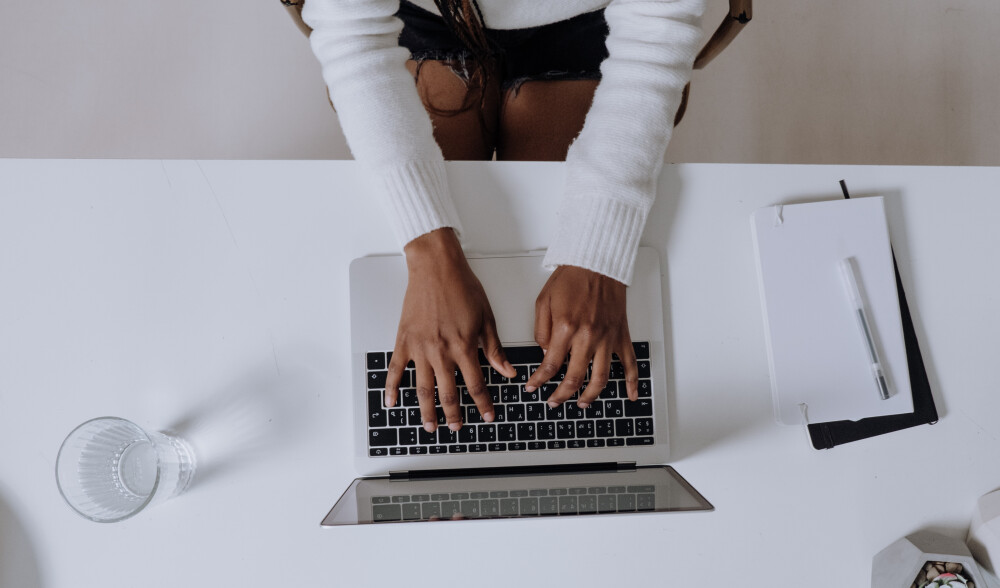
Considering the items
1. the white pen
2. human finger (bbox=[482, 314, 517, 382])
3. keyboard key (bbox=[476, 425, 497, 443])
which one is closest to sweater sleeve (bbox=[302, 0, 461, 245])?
human finger (bbox=[482, 314, 517, 382])

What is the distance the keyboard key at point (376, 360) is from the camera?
0.67m

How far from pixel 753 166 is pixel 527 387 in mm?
367

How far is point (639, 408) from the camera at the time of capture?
67 centimetres

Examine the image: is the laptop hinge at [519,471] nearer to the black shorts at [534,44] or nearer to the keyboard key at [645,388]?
the keyboard key at [645,388]

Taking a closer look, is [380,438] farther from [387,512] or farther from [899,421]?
[899,421]

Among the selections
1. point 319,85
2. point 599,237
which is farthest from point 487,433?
point 319,85

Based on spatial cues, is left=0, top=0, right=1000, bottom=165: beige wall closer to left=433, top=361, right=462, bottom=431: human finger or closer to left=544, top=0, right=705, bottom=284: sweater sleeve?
left=544, top=0, right=705, bottom=284: sweater sleeve

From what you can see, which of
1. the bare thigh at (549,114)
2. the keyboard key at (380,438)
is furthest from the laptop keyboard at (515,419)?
the bare thigh at (549,114)

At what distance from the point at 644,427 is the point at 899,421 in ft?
0.96

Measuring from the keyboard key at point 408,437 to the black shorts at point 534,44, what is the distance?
490mm

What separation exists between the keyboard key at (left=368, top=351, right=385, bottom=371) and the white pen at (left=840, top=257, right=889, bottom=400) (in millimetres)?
526

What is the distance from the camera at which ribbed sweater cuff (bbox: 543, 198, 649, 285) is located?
661 millimetres

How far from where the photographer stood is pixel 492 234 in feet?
2.30

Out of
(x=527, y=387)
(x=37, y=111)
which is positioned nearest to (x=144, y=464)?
(x=527, y=387)
